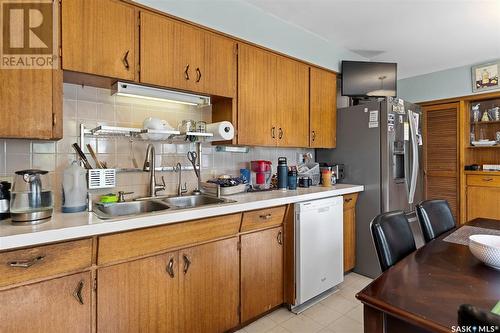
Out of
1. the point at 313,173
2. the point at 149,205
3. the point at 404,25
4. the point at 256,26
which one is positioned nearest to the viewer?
the point at 149,205

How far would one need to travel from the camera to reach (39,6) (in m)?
1.46

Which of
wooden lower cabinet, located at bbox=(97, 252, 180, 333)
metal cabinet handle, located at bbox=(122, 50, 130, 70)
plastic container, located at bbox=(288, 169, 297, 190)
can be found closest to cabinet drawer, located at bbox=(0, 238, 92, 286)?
wooden lower cabinet, located at bbox=(97, 252, 180, 333)

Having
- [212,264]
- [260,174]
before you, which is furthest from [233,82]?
[212,264]

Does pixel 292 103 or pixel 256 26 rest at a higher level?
pixel 256 26

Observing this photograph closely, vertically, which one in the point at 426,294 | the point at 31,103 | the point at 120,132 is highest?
the point at 31,103

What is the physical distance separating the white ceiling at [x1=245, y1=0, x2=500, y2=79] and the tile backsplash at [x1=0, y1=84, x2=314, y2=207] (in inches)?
50.2

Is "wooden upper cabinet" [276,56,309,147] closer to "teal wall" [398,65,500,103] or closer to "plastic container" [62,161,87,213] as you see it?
"plastic container" [62,161,87,213]

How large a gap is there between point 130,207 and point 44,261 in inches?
29.3

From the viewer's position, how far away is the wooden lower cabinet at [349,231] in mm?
2760

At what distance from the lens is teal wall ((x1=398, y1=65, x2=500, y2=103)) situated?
3840 mm

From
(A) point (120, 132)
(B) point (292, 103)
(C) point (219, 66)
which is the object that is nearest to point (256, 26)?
(C) point (219, 66)

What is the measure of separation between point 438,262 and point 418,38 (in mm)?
2823

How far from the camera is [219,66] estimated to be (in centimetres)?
217

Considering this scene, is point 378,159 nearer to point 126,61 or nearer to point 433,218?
point 433,218
